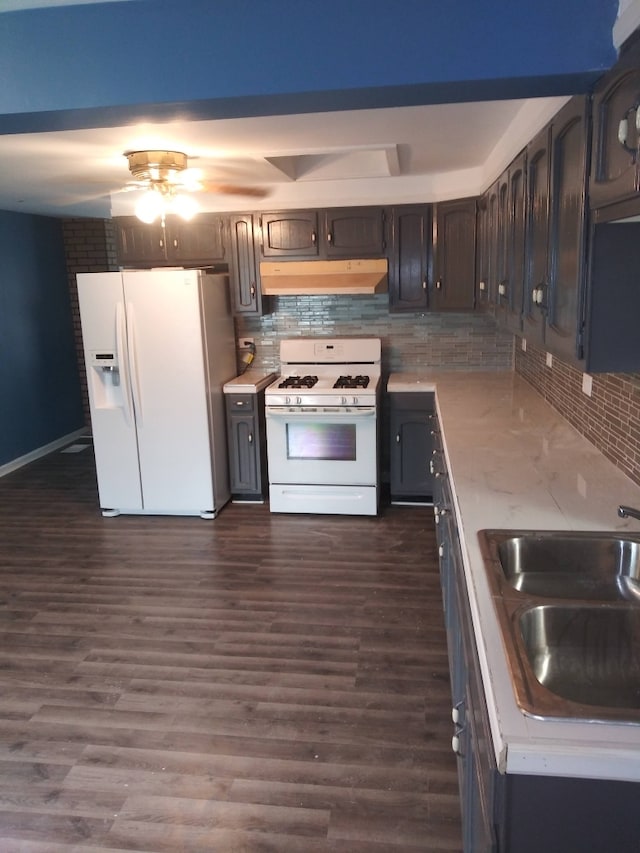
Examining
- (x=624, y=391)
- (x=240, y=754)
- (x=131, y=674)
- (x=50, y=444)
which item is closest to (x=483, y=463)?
(x=624, y=391)

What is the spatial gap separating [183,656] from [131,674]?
237 mm

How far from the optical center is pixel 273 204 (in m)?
4.59

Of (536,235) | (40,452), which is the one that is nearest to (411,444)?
(536,235)

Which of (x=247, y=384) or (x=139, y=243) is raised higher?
(x=139, y=243)

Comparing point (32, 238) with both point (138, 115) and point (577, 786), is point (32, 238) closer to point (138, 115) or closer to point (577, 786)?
point (138, 115)

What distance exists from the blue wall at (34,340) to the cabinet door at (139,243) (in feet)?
4.80

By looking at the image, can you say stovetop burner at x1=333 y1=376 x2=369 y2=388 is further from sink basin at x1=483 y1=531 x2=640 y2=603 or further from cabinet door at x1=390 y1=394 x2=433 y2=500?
sink basin at x1=483 y1=531 x2=640 y2=603

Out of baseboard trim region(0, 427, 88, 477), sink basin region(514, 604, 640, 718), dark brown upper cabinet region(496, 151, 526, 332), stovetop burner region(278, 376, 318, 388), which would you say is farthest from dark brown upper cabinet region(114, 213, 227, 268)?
sink basin region(514, 604, 640, 718)

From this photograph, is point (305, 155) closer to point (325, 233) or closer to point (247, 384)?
point (325, 233)

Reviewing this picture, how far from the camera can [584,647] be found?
1.46 metres

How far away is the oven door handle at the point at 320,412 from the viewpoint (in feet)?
14.0

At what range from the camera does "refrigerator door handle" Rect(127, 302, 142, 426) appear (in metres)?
4.29

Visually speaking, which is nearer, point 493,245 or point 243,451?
point 493,245

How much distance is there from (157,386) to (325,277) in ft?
4.57
